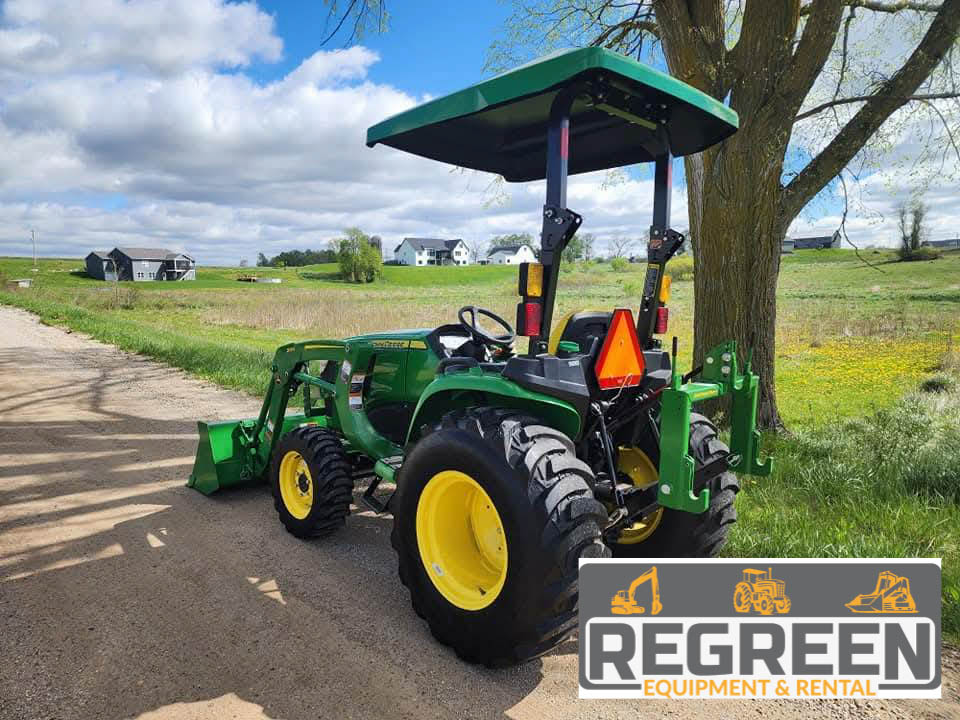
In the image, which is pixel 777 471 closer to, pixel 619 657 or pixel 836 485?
pixel 836 485

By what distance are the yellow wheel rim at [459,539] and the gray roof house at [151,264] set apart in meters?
85.2

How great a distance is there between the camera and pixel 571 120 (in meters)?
3.51

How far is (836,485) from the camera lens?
4574mm

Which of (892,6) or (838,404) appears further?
(838,404)

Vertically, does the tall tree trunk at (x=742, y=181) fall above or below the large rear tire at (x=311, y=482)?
above

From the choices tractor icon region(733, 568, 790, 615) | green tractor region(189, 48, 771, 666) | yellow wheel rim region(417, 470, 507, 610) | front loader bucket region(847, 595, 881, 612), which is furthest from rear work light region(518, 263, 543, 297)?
front loader bucket region(847, 595, 881, 612)

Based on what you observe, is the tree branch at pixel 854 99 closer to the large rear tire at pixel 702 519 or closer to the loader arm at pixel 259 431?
the large rear tire at pixel 702 519

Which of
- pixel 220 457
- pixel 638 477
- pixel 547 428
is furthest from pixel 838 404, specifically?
pixel 220 457

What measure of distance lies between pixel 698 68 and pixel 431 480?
474 cm

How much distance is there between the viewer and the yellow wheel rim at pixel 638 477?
3410mm

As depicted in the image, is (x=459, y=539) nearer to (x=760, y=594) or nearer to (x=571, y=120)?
(x=760, y=594)

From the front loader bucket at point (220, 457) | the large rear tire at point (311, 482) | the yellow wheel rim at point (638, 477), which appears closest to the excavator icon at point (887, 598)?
the yellow wheel rim at point (638, 477)

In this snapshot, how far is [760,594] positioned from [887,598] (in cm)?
53

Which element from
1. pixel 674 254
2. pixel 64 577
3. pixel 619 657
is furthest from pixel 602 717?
pixel 64 577
